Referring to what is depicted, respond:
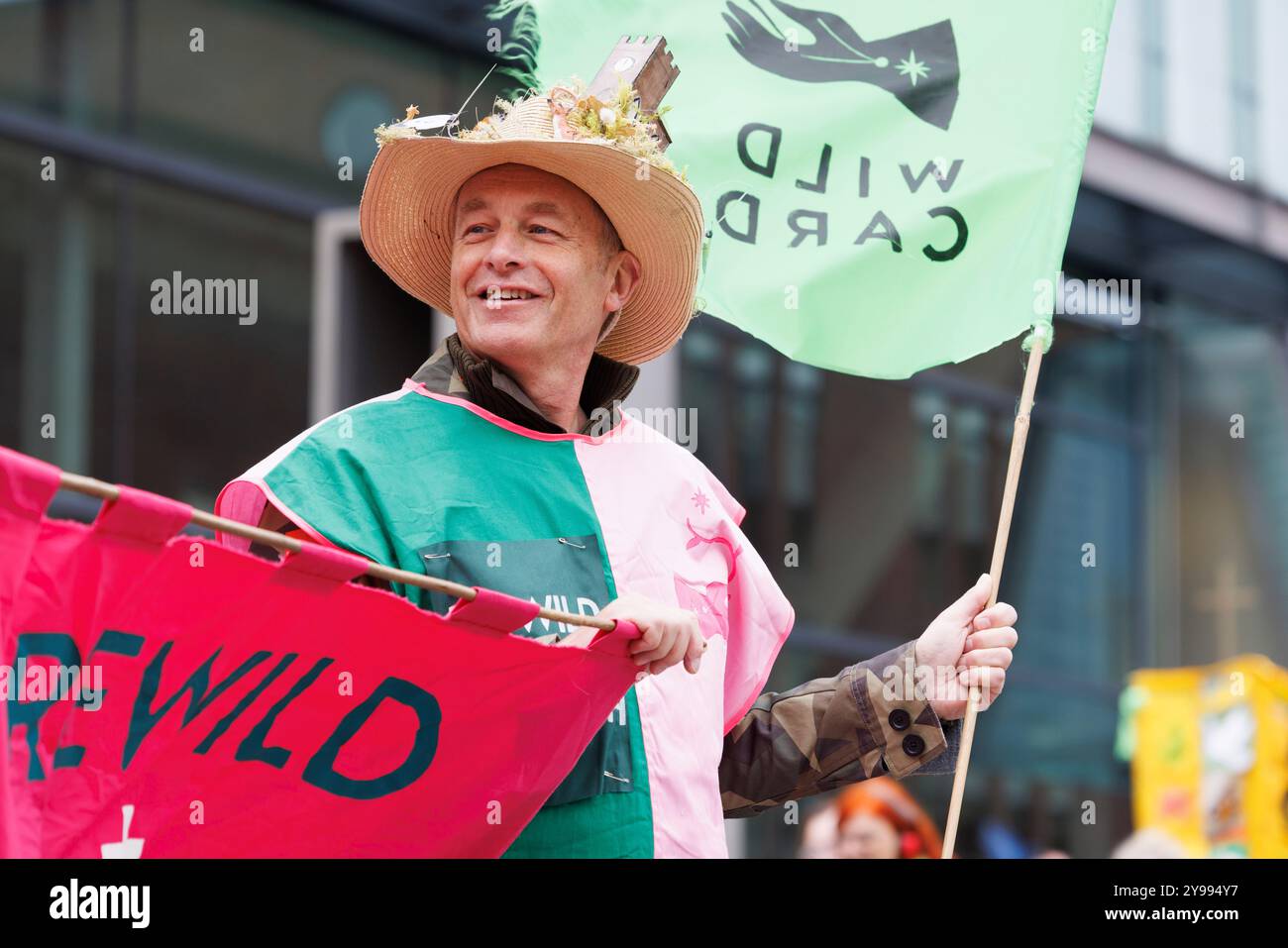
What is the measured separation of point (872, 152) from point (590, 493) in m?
1.25

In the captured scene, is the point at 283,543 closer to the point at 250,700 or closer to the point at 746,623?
the point at 250,700

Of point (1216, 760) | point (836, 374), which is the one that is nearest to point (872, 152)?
point (1216, 760)

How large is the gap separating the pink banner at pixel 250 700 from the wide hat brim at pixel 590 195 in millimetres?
829

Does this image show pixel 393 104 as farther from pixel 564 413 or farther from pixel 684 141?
pixel 564 413

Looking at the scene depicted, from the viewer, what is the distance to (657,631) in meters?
2.73

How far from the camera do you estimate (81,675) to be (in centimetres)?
225

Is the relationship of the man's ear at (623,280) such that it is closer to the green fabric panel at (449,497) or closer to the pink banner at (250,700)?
the green fabric panel at (449,497)

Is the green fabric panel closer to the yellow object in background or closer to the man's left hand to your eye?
the man's left hand

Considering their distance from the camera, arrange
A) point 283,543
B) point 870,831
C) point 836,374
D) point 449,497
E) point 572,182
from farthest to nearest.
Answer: point 836,374, point 870,831, point 572,182, point 449,497, point 283,543

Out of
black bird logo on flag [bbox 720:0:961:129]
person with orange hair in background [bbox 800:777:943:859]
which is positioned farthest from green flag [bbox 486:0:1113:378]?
person with orange hair in background [bbox 800:777:943:859]

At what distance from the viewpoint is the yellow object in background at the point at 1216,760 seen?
9195mm

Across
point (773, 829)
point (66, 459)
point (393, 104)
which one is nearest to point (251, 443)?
point (66, 459)
